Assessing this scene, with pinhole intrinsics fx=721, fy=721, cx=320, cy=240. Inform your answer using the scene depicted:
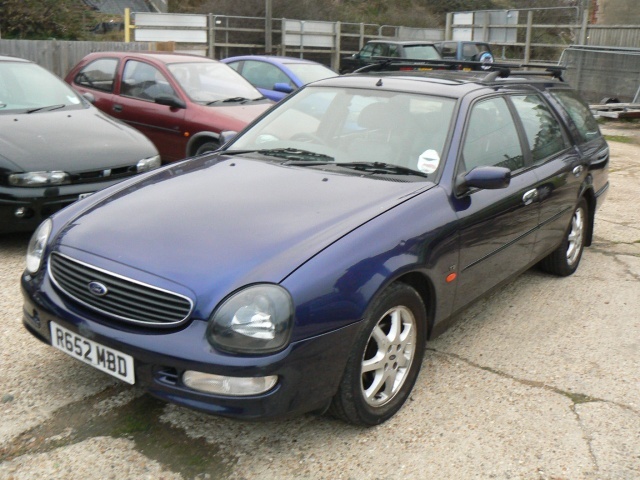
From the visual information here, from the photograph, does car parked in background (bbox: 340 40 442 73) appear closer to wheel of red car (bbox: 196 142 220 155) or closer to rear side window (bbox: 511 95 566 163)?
wheel of red car (bbox: 196 142 220 155)

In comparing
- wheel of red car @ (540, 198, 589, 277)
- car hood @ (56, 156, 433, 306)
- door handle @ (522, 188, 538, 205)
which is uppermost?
car hood @ (56, 156, 433, 306)

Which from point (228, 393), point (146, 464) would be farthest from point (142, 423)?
point (228, 393)

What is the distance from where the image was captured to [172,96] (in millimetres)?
8117

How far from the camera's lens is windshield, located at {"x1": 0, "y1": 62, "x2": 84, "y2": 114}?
21.6 feet

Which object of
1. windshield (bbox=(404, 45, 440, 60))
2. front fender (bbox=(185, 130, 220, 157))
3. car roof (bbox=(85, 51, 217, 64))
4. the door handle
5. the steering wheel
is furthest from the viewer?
windshield (bbox=(404, 45, 440, 60))

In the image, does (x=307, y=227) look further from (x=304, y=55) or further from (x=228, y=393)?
(x=304, y=55)

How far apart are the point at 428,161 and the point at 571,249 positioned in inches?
91.3

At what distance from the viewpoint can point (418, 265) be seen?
338cm

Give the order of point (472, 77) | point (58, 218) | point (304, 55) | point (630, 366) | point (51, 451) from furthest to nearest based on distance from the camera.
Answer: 1. point (304, 55)
2. point (472, 77)
3. point (630, 366)
4. point (58, 218)
5. point (51, 451)

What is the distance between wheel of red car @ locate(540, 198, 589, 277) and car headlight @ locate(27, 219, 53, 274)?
366cm

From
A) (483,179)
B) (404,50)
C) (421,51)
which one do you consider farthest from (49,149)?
(421,51)

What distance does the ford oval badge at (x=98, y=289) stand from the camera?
9.89 feet

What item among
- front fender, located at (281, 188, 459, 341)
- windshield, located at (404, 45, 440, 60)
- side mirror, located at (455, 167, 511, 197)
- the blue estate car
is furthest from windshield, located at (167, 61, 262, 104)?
windshield, located at (404, 45, 440, 60)

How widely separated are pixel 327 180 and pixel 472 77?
5.30 feet
